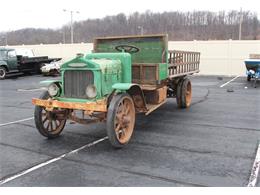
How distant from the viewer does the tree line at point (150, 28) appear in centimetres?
6581

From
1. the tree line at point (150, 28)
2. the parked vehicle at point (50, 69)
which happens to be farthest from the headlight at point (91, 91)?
the tree line at point (150, 28)

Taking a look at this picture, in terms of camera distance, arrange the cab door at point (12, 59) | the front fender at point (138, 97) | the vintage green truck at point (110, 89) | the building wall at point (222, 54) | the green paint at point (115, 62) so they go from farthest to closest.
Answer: the building wall at point (222, 54), the cab door at point (12, 59), the front fender at point (138, 97), the green paint at point (115, 62), the vintage green truck at point (110, 89)

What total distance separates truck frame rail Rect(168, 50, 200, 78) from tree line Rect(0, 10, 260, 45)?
185ft

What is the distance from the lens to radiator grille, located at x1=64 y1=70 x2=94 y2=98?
18.6ft

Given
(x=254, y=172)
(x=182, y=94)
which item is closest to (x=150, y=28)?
(x=182, y=94)

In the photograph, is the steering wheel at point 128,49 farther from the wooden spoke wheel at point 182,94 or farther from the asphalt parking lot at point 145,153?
the wooden spoke wheel at point 182,94

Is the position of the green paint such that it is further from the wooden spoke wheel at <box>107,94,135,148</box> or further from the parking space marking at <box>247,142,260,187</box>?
the parking space marking at <box>247,142,260,187</box>

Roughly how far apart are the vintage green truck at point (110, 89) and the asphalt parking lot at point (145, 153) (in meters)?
0.41

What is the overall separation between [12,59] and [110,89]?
18.3 m

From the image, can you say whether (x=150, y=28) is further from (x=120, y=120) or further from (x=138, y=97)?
(x=120, y=120)

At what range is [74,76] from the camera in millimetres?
5801

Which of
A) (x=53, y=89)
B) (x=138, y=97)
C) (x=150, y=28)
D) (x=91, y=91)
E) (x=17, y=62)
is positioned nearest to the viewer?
(x=91, y=91)

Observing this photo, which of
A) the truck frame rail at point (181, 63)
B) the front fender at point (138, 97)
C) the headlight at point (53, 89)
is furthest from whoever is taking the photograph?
the truck frame rail at point (181, 63)

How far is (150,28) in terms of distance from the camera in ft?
232
